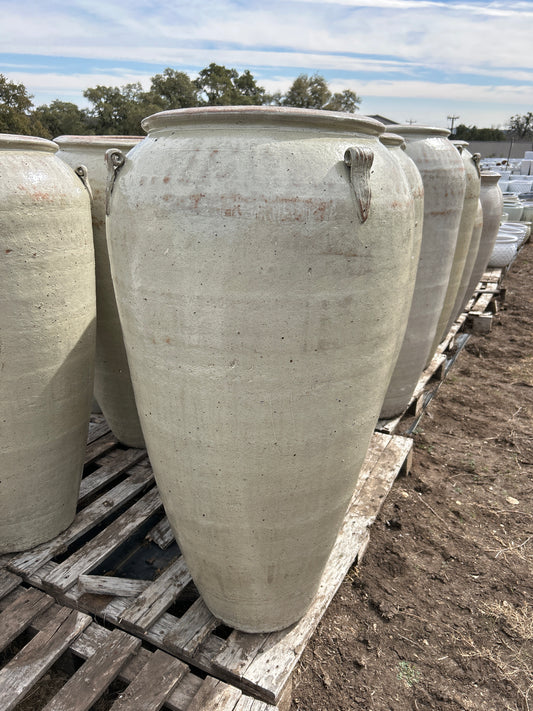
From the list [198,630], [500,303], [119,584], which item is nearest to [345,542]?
[198,630]

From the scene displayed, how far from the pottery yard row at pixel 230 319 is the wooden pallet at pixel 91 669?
0.18m

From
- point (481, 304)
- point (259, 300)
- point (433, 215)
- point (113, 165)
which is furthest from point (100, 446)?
point (481, 304)

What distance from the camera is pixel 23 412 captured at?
1729 mm

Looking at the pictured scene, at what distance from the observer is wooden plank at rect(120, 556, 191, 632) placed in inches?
63.7

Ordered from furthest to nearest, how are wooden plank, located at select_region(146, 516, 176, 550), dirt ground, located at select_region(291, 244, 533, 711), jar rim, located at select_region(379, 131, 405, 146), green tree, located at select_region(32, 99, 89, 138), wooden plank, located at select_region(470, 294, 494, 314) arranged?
green tree, located at select_region(32, 99, 89, 138)
wooden plank, located at select_region(470, 294, 494, 314)
wooden plank, located at select_region(146, 516, 176, 550)
jar rim, located at select_region(379, 131, 405, 146)
dirt ground, located at select_region(291, 244, 533, 711)

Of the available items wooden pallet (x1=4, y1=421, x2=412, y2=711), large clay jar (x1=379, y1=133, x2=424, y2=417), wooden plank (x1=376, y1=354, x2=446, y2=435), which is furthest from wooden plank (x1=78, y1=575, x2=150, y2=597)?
wooden plank (x1=376, y1=354, x2=446, y2=435)

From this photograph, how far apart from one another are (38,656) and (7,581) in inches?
14.3

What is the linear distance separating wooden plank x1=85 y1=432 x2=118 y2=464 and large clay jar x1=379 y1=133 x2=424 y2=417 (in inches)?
56.1

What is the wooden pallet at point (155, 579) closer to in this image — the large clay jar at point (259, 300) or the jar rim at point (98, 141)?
the large clay jar at point (259, 300)

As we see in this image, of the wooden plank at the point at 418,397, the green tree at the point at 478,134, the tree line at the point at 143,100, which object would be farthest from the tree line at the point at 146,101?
the wooden plank at the point at 418,397

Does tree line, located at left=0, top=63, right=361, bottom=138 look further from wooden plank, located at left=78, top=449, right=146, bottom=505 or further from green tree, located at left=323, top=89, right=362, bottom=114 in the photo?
wooden plank, located at left=78, top=449, right=146, bottom=505

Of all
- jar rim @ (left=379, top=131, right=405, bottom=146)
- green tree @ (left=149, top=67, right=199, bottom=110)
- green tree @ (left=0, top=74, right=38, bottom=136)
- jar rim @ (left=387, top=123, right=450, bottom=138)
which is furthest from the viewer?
green tree @ (left=149, top=67, right=199, bottom=110)

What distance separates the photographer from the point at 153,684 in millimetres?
1450

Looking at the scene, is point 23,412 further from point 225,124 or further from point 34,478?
point 225,124
